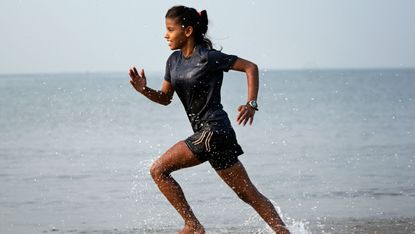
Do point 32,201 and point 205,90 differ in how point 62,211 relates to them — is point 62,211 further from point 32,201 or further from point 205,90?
point 205,90

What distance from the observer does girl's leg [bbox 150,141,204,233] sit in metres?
6.62

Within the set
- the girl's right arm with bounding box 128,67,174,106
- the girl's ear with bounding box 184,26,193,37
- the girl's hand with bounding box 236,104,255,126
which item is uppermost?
the girl's ear with bounding box 184,26,193,37

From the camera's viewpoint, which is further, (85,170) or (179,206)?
(85,170)

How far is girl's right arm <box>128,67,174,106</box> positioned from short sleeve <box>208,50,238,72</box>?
1.63 ft

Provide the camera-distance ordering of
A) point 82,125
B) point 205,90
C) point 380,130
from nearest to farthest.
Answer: point 205,90, point 380,130, point 82,125

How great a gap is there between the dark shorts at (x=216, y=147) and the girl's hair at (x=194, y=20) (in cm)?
68

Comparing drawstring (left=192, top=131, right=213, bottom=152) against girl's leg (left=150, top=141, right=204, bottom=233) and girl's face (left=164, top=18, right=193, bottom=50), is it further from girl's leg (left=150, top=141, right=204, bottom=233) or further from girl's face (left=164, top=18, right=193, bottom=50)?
girl's face (left=164, top=18, right=193, bottom=50)

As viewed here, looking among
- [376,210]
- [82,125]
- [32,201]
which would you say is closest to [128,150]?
[32,201]

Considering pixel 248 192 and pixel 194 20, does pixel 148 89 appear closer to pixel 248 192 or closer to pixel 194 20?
pixel 194 20

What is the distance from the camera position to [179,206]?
6719mm

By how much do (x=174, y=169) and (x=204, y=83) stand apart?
2.27 feet

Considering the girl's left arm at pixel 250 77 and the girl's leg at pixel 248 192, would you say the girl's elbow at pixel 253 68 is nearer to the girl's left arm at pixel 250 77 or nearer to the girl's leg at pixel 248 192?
the girl's left arm at pixel 250 77

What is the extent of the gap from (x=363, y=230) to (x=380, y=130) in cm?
1508

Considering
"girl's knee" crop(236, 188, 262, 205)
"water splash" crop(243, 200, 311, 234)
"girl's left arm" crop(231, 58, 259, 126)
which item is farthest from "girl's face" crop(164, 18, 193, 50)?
"water splash" crop(243, 200, 311, 234)
